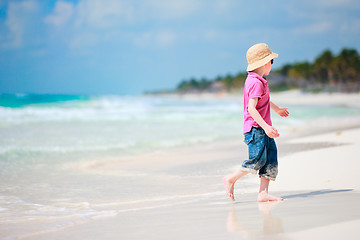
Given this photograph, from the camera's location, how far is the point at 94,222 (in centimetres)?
288

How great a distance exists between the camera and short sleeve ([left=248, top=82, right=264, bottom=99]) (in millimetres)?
3053

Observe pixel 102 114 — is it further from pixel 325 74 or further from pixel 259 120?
Answer: pixel 325 74

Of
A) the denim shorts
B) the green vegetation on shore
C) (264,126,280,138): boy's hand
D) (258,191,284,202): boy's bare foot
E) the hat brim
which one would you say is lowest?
(258,191,284,202): boy's bare foot

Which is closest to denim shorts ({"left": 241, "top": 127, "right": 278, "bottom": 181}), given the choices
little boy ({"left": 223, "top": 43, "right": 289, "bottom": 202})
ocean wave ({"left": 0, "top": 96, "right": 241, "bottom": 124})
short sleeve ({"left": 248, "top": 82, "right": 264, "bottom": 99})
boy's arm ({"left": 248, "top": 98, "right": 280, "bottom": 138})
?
little boy ({"left": 223, "top": 43, "right": 289, "bottom": 202})

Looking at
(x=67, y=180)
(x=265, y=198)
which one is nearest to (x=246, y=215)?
(x=265, y=198)

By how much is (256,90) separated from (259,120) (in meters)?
0.25

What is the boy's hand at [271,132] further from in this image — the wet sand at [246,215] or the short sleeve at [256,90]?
the wet sand at [246,215]

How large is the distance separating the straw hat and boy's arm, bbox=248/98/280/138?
1.08 ft

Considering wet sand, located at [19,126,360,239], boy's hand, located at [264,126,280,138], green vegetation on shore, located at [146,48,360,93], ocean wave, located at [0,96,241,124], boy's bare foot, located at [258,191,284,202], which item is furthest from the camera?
green vegetation on shore, located at [146,48,360,93]

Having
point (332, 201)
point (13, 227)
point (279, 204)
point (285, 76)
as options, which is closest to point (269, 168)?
point (279, 204)

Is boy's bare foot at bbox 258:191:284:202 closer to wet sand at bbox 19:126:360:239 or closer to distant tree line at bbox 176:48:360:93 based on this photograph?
wet sand at bbox 19:126:360:239

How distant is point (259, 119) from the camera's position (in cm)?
301

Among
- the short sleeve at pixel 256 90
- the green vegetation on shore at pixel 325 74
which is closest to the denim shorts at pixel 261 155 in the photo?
the short sleeve at pixel 256 90

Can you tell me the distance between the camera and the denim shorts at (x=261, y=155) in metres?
3.09
